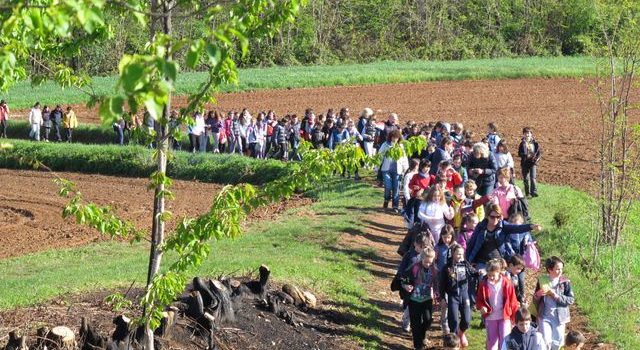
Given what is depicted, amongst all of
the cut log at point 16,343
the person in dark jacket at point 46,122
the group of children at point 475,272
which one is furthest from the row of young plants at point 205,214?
the person in dark jacket at point 46,122

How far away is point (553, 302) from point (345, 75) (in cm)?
4423

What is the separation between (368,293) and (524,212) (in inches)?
133

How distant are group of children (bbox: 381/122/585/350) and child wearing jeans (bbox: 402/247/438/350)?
0.01 meters

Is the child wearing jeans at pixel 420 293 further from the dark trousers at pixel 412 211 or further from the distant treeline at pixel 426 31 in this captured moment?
the distant treeline at pixel 426 31

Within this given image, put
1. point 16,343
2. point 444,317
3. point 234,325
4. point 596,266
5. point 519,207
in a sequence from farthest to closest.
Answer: point 596,266, point 519,207, point 444,317, point 234,325, point 16,343

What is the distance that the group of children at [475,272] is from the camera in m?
11.6

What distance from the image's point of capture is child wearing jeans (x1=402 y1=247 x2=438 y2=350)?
41.2 ft

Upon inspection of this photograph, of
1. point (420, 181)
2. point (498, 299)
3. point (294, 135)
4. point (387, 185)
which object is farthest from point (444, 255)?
point (294, 135)

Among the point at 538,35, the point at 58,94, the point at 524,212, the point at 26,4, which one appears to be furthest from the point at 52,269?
the point at 538,35

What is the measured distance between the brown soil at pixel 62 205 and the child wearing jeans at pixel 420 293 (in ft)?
26.8

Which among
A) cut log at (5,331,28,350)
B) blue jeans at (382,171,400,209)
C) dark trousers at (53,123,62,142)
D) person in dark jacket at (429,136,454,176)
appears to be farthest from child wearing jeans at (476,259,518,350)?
dark trousers at (53,123,62,142)

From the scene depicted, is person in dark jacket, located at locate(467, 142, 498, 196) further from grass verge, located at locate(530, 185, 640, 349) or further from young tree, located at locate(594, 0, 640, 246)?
young tree, located at locate(594, 0, 640, 246)

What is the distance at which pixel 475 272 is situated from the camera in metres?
13.0

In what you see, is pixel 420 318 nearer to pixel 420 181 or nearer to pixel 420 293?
pixel 420 293
